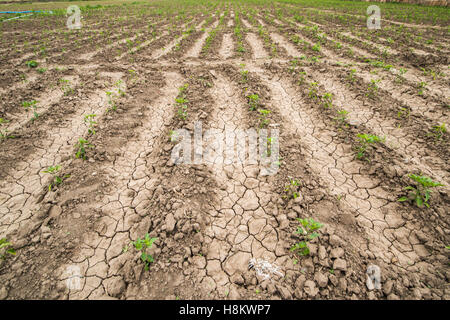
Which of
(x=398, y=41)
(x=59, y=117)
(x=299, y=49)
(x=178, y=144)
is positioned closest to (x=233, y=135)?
(x=178, y=144)

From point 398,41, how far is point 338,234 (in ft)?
33.9

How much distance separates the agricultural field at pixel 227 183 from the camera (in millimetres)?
2066

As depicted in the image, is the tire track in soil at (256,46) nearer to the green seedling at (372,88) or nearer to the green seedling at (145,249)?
the green seedling at (372,88)

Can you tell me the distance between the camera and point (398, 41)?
8195 millimetres

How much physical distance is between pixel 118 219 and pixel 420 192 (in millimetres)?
4160

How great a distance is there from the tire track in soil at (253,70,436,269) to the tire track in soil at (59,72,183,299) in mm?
2834

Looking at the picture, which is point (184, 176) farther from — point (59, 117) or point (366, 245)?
point (59, 117)

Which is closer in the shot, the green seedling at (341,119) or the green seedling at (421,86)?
the green seedling at (341,119)

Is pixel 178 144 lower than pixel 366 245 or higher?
higher

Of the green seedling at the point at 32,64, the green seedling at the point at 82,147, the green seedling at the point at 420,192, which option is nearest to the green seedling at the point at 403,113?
the green seedling at the point at 420,192

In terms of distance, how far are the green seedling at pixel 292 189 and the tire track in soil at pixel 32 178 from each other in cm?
349

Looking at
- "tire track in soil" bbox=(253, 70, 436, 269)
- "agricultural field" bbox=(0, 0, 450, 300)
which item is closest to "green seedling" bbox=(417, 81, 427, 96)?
"agricultural field" bbox=(0, 0, 450, 300)

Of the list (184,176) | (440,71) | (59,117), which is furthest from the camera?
(440,71)
